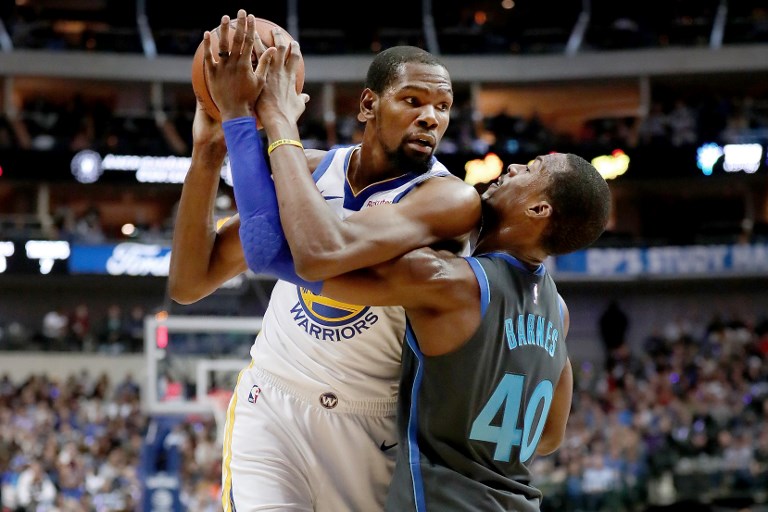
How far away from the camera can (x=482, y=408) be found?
3.30 metres

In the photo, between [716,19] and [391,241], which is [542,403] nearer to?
[391,241]

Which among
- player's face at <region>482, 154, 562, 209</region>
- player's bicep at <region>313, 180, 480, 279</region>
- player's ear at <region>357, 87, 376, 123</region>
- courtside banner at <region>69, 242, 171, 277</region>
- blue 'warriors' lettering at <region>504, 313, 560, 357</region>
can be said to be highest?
player's ear at <region>357, 87, 376, 123</region>

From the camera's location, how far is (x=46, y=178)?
80.1ft

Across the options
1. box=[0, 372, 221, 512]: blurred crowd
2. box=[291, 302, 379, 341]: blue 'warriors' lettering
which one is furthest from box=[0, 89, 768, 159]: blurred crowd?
box=[291, 302, 379, 341]: blue 'warriors' lettering

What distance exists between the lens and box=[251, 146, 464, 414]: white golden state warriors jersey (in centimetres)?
364

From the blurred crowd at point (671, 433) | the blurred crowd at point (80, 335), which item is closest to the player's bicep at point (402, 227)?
the blurred crowd at point (671, 433)

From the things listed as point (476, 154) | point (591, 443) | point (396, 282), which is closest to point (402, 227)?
point (396, 282)

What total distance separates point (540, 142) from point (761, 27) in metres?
6.12

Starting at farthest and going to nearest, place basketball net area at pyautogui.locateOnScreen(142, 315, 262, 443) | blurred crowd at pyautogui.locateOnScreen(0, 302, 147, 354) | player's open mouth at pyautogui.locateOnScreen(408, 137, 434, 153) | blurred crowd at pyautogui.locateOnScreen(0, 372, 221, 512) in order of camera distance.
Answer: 1. blurred crowd at pyautogui.locateOnScreen(0, 302, 147, 354)
2. blurred crowd at pyautogui.locateOnScreen(0, 372, 221, 512)
3. basketball net area at pyautogui.locateOnScreen(142, 315, 262, 443)
4. player's open mouth at pyautogui.locateOnScreen(408, 137, 434, 153)

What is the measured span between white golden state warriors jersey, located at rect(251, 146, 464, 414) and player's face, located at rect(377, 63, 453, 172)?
106 millimetres

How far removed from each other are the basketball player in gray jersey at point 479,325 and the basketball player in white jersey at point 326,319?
0.14 metres

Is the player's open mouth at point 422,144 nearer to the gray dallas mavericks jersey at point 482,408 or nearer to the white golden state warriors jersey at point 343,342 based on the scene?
the white golden state warriors jersey at point 343,342

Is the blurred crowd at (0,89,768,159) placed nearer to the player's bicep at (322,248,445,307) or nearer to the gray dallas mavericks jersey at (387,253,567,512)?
the gray dallas mavericks jersey at (387,253,567,512)

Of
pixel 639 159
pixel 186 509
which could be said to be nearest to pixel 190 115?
pixel 639 159
